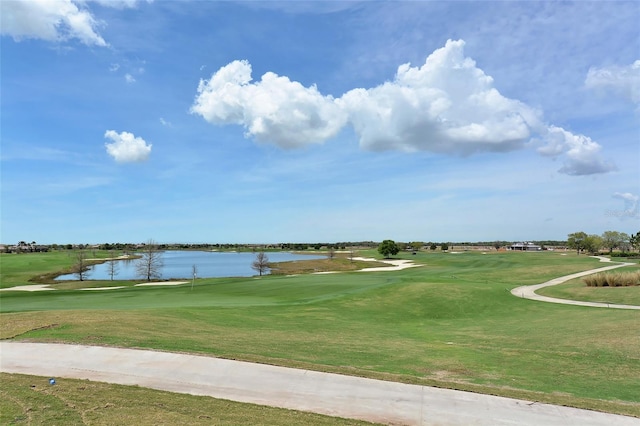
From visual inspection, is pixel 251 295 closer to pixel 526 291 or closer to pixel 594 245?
pixel 526 291

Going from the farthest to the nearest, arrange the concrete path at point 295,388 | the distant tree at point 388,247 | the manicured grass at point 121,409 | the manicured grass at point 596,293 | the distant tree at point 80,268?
the distant tree at point 388,247 → the distant tree at point 80,268 → the manicured grass at point 596,293 → the concrete path at point 295,388 → the manicured grass at point 121,409

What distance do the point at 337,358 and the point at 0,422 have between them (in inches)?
368

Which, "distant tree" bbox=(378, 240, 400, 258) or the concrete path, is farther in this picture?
"distant tree" bbox=(378, 240, 400, 258)

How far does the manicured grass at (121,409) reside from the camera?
8.28m

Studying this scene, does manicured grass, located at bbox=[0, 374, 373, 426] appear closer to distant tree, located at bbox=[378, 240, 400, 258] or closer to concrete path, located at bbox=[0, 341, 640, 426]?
concrete path, located at bbox=[0, 341, 640, 426]

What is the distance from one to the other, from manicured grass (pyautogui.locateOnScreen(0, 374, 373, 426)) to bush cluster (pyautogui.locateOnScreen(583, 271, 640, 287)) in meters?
43.0

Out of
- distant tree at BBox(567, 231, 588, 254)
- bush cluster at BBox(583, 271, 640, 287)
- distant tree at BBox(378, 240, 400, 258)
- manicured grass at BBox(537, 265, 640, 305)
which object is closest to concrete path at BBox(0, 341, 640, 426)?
manicured grass at BBox(537, 265, 640, 305)

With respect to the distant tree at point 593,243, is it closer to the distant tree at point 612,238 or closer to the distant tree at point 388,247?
the distant tree at point 612,238

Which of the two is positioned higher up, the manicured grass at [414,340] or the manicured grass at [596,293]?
the manicured grass at [414,340]

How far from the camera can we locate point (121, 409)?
8852 mm

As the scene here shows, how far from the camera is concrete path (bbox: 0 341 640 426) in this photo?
9391 millimetres

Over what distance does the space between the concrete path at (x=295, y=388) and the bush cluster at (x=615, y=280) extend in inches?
1514

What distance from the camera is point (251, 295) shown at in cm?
3803

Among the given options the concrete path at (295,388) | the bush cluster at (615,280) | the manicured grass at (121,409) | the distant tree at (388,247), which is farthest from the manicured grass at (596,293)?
the distant tree at (388,247)
